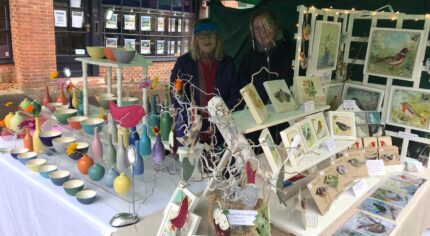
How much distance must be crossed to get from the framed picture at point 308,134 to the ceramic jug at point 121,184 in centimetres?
74

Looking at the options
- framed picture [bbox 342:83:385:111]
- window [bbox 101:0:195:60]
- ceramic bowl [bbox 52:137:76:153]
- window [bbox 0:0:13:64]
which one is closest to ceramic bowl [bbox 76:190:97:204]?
ceramic bowl [bbox 52:137:76:153]

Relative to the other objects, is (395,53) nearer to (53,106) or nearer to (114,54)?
(114,54)

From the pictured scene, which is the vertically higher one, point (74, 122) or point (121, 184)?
point (74, 122)

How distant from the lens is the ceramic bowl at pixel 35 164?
151 centimetres

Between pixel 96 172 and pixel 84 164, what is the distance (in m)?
0.09

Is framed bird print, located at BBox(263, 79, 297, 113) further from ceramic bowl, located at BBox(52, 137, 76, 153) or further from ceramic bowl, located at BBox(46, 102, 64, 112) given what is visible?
ceramic bowl, located at BBox(46, 102, 64, 112)

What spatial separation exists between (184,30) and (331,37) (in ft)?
16.8

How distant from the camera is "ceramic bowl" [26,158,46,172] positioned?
4.94 ft

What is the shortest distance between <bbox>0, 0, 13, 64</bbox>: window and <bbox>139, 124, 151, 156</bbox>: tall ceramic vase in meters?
4.62

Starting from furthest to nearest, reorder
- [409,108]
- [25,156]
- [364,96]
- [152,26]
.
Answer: [152,26] → [364,96] → [409,108] → [25,156]

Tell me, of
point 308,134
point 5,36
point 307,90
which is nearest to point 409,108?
point 307,90

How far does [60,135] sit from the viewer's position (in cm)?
170

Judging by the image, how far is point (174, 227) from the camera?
1.07 m

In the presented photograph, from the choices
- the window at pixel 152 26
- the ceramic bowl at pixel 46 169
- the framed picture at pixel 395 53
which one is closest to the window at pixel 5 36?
the window at pixel 152 26
